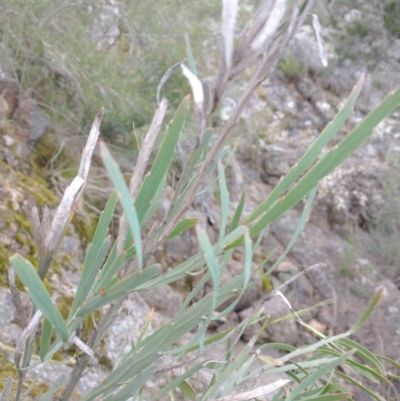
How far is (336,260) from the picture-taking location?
3041 mm

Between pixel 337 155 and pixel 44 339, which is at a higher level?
pixel 337 155

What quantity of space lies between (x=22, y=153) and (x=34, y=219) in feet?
4.87

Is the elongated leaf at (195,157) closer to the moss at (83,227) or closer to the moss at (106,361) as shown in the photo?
the moss at (106,361)

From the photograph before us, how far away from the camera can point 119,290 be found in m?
0.34

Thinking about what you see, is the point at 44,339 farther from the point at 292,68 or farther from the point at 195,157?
the point at 292,68

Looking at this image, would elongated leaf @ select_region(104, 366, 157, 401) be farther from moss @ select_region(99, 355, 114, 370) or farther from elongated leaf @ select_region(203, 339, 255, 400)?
moss @ select_region(99, 355, 114, 370)

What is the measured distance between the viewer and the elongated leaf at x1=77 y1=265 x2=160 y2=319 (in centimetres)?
32

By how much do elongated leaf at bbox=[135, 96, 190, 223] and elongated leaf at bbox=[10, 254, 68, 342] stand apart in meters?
0.09

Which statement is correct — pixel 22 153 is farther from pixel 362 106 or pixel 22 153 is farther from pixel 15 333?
pixel 362 106

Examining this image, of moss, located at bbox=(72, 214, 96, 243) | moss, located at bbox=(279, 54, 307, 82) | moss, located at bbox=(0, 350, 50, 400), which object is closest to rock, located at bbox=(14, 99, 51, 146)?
moss, located at bbox=(72, 214, 96, 243)

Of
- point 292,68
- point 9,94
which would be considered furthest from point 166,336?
point 292,68

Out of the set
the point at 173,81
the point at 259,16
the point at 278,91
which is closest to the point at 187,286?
the point at 173,81

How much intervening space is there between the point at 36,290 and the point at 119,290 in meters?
0.06

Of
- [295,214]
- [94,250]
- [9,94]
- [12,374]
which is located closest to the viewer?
[94,250]
